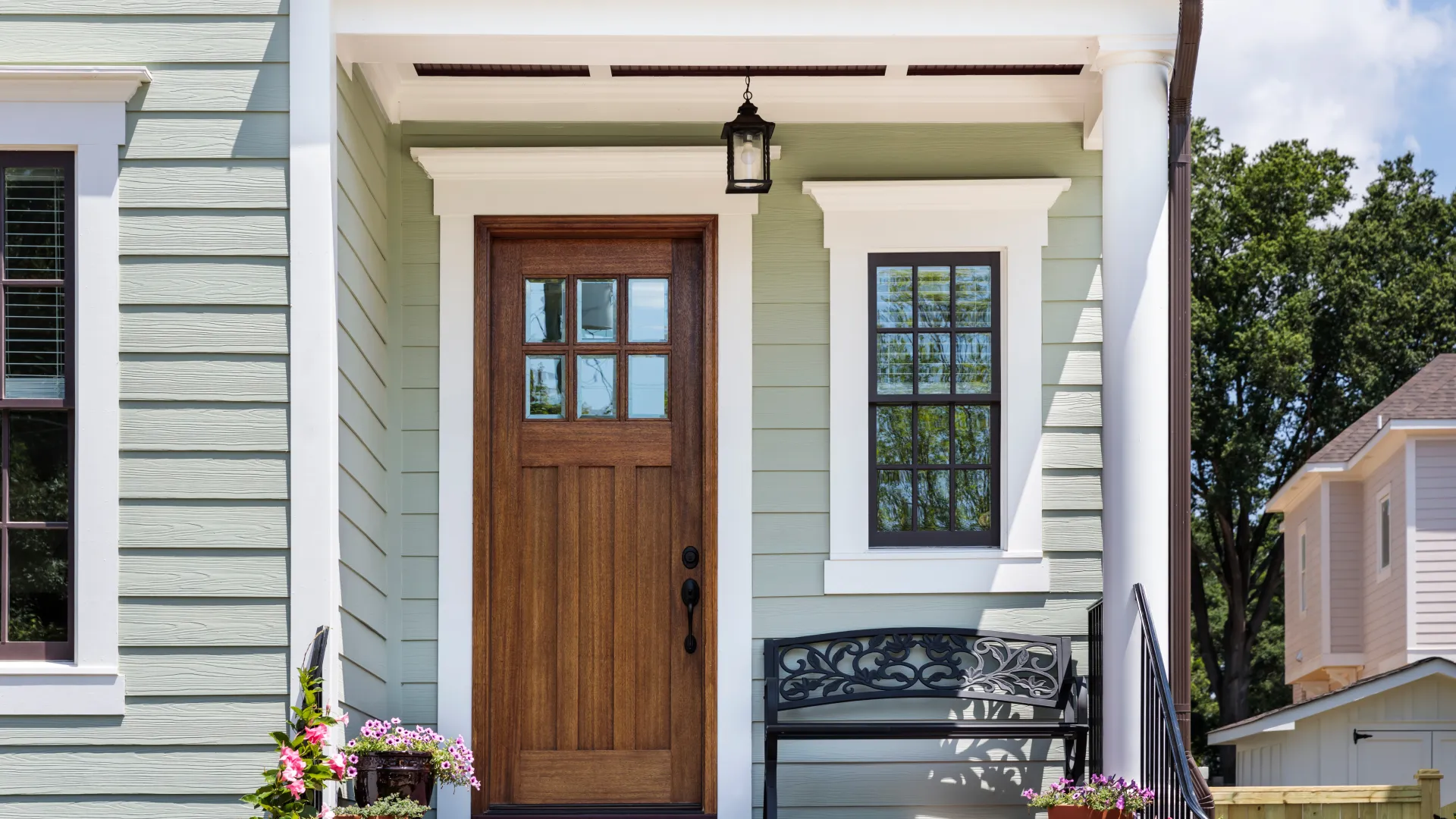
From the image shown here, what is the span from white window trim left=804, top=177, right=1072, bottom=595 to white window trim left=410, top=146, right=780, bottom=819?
349mm

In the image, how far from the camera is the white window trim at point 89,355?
17.0 feet

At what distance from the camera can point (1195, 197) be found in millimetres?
26703

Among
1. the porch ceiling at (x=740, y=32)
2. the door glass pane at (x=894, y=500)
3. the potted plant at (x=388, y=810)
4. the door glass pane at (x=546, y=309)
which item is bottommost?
the potted plant at (x=388, y=810)

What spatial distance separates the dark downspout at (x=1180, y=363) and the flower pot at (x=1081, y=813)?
0.33 metres

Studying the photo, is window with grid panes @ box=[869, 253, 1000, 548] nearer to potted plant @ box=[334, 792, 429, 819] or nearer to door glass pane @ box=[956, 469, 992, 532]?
door glass pane @ box=[956, 469, 992, 532]

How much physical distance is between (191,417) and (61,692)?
0.97 metres

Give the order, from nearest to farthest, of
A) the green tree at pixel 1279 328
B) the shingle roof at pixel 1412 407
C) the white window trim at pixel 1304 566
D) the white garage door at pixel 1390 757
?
the white garage door at pixel 1390 757 → the shingle roof at pixel 1412 407 → the white window trim at pixel 1304 566 → the green tree at pixel 1279 328

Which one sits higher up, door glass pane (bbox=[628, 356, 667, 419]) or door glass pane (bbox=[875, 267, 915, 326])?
door glass pane (bbox=[875, 267, 915, 326])

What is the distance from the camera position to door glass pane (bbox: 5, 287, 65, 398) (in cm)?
530

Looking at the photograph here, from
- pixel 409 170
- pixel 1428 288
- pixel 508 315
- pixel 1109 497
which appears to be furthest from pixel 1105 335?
pixel 1428 288

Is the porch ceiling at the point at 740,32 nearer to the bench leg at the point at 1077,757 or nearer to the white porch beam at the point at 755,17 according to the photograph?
the white porch beam at the point at 755,17

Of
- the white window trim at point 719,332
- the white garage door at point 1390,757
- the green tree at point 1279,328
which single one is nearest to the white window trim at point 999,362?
the white window trim at point 719,332

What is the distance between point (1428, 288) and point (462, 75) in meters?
22.3

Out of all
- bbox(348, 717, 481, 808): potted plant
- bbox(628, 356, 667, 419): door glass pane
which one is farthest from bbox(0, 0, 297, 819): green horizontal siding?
bbox(628, 356, 667, 419): door glass pane
